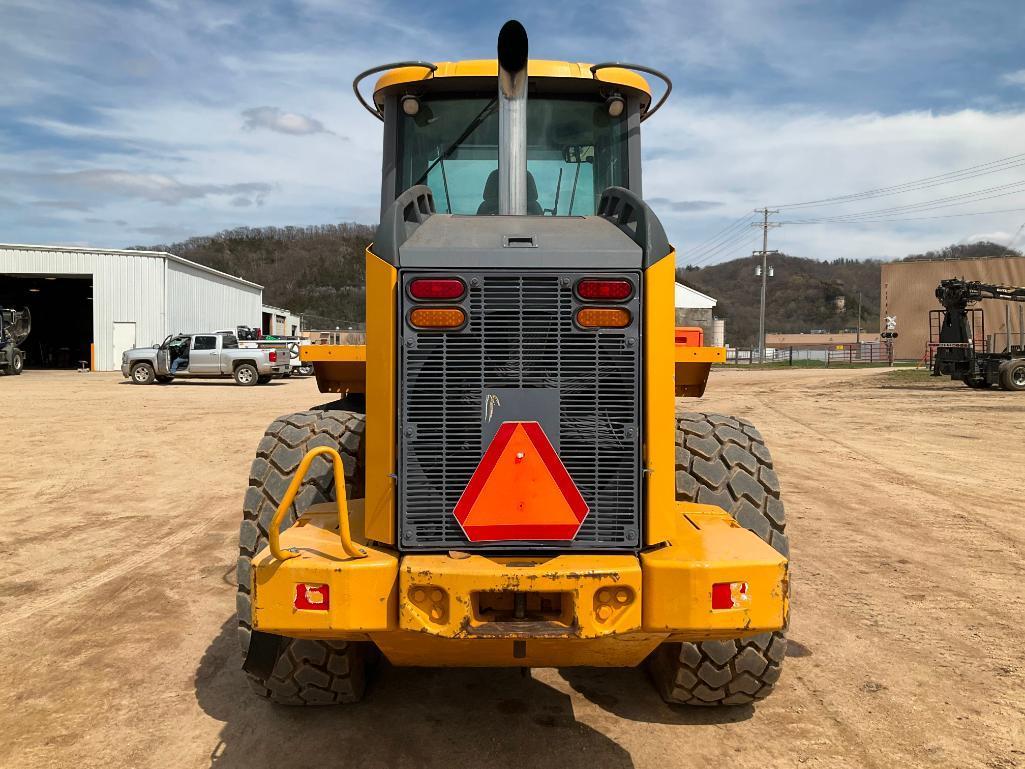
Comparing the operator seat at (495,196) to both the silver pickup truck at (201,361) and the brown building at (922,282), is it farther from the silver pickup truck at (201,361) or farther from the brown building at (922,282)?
the brown building at (922,282)

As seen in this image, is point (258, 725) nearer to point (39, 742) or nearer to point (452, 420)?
point (39, 742)

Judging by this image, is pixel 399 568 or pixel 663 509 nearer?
pixel 399 568

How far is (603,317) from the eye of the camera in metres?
2.91

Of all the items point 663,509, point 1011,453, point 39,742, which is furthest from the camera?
point 1011,453

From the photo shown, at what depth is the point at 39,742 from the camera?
3348mm

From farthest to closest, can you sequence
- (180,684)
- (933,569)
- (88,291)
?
(88,291), (933,569), (180,684)

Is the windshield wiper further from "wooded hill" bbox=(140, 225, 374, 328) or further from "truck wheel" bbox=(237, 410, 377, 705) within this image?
"wooded hill" bbox=(140, 225, 374, 328)

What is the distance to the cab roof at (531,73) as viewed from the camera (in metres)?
4.02

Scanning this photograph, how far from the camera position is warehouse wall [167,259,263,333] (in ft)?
130

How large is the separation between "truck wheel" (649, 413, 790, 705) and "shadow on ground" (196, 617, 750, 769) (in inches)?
5.7

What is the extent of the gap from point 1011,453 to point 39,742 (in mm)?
12192

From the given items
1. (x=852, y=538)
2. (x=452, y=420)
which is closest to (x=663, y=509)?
(x=452, y=420)

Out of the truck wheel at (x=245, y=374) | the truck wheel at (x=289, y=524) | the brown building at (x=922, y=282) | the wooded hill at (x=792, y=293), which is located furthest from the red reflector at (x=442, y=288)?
the wooded hill at (x=792, y=293)

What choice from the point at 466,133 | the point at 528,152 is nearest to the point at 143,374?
the point at 466,133
